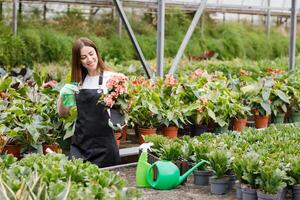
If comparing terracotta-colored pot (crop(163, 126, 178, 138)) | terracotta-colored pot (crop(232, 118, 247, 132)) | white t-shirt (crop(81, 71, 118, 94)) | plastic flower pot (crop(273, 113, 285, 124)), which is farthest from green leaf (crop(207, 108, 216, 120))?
white t-shirt (crop(81, 71, 118, 94))

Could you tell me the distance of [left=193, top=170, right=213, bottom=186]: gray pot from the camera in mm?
3682

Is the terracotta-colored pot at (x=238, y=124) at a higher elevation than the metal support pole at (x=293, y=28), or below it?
below

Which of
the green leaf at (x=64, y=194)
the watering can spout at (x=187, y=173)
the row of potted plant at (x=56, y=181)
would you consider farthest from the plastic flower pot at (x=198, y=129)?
the green leaf at (x=64, y=194)

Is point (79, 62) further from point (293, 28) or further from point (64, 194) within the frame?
point (293, 28)

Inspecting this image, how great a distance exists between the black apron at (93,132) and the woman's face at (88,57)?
124 mm

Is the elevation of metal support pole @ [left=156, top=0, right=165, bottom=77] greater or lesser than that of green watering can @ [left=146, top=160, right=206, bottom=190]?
greater

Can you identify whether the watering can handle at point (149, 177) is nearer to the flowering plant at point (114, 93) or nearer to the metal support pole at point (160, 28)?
the flowering plant at point (114, 93)

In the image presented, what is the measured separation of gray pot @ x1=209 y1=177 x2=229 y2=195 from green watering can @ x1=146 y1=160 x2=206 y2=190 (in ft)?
0.48

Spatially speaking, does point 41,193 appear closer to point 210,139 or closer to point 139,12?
point 210,139

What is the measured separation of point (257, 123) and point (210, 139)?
7.86 feet

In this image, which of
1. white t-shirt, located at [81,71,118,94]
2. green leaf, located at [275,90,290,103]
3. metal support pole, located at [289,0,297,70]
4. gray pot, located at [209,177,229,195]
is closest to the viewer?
gray pot, located at [209,177,229,195]

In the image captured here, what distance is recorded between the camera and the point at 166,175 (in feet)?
11.5

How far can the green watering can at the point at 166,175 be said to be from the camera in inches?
138

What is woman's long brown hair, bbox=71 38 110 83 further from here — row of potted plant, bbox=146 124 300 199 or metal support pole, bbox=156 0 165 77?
metal support pole, bbox=156 0 165 77
